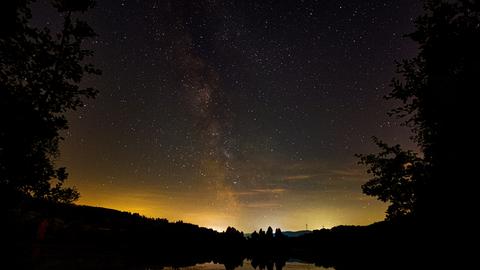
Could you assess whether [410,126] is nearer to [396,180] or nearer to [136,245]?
[396,180]

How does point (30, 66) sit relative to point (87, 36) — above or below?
below

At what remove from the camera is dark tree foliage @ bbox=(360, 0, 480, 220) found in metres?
10.2

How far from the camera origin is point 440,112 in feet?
35.2

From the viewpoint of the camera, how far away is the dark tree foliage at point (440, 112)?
33.4ft

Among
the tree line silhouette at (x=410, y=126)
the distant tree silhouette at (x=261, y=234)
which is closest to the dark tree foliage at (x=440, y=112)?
the tree line silhouette at (x=410, y=126)

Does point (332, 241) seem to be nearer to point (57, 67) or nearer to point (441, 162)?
point (441, 162)

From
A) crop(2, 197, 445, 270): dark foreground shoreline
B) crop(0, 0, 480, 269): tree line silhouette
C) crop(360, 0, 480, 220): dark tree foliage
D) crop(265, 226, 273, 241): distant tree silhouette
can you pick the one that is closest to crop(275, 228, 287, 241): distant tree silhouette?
crop(265, 226, 273, 241): distant tree silhouette

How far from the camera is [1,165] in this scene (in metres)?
12.5

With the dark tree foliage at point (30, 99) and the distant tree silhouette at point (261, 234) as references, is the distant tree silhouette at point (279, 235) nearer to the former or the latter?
the distant tree silhouette at point (261, 234)

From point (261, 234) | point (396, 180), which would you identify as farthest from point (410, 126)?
point (261, 234)

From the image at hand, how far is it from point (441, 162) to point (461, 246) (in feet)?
9.66

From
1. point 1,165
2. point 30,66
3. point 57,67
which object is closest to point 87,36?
point 57,67

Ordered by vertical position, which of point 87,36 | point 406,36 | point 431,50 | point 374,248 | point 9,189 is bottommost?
point 374,248

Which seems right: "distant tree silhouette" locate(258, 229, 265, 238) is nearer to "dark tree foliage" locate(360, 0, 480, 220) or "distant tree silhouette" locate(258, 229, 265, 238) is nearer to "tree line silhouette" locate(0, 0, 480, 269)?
"tree line silhouette" locate(0, 0, 480, 269)
